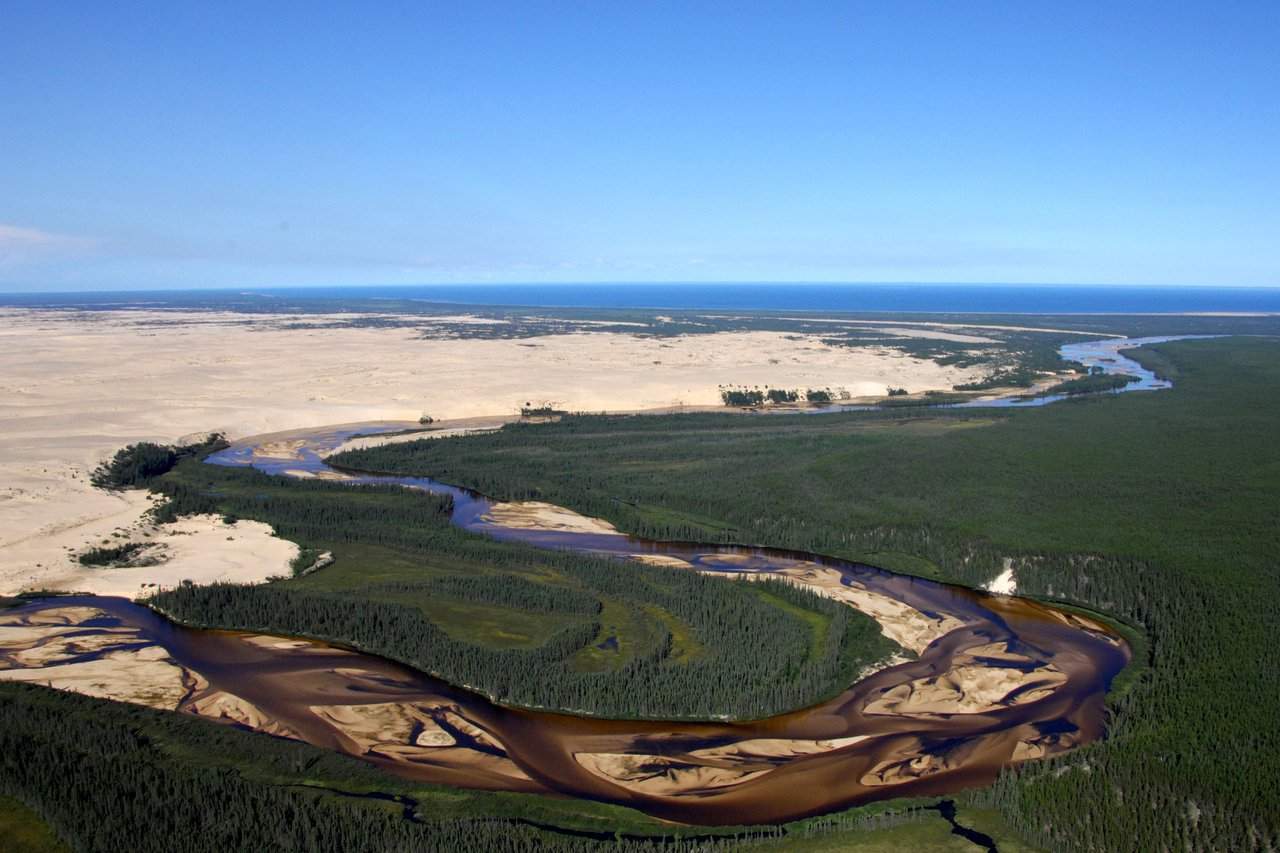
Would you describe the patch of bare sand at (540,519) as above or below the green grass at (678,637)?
above

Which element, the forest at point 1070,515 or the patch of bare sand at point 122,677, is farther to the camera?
the patch of bare sand at point 122,677

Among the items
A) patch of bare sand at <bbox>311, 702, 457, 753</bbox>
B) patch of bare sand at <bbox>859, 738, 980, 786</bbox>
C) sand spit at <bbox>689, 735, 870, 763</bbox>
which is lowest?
patch of bare sand at <bbox>859, 738, 980, 786</bbox>

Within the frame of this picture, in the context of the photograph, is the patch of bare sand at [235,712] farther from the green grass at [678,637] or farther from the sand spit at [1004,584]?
the sand spit at [1004,584]

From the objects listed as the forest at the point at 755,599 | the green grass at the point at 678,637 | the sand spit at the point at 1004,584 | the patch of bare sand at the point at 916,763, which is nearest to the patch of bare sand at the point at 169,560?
the forest at the point at 755,599

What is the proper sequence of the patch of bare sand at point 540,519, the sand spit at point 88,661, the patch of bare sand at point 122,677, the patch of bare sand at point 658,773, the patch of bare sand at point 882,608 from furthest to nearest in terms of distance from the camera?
the patch of bare sand at point 540,519, the patch of bare sand at point 882,608, the sand spit at point 88,661, the patch of bare sand at point 122,677, the patch of bare sand at point 658,773

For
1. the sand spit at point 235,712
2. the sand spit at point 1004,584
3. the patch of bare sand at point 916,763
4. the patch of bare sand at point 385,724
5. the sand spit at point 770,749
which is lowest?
the patch of bare sand at point 916,763

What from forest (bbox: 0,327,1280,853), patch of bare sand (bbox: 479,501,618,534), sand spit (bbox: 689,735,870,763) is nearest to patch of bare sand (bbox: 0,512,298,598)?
forest (bbox: 0,327,1280,853)

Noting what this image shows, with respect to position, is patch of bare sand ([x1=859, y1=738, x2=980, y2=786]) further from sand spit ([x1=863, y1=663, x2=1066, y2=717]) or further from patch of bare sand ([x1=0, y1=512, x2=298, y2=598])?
patch of bare sand ([x1=0, y1=512, x2=298, y2=598])
